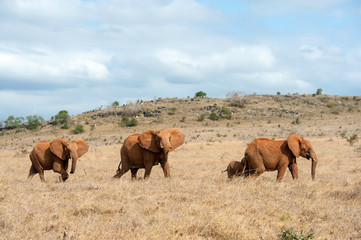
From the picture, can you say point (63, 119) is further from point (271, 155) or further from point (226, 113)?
point (271, 155)

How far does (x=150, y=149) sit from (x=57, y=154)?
10.2ft

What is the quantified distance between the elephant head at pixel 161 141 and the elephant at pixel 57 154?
2.28 metres

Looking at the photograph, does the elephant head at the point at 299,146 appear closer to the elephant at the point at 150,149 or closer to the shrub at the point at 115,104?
the elephant at the point at 150,149

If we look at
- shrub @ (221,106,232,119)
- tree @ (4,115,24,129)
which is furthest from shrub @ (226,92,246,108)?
tree @ (4,115,24,129)

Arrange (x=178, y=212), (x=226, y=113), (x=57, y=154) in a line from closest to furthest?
1. (x=178, y=212)
2. (x=57, y=154)
3. (x=226, y=113)

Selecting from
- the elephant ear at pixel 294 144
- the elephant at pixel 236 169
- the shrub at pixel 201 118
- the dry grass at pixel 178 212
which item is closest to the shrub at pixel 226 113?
the shrub at pixel 201 118

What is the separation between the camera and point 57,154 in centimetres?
1166

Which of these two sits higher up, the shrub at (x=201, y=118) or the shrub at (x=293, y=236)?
the shrub at (x=201, y=118)

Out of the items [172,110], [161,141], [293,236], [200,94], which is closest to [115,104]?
[172,110]

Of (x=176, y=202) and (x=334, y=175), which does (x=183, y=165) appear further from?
(x=176, y=202)

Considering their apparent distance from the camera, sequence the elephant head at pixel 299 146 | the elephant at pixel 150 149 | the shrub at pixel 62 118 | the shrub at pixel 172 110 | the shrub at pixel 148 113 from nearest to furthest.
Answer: the elephant at pixel 150 149, the elephant head at pixel 299 146, the shrub at pixel 62 118, the shrub at pixel 148 113, the shrub at pixel 172 110

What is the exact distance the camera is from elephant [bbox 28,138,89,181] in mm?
11641

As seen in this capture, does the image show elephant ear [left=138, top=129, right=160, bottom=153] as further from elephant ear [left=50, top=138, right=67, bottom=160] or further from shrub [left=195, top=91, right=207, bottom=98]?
shrub [left=195, top=91, right=207, bottom=98]

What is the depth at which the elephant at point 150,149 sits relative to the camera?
10.9 metres
